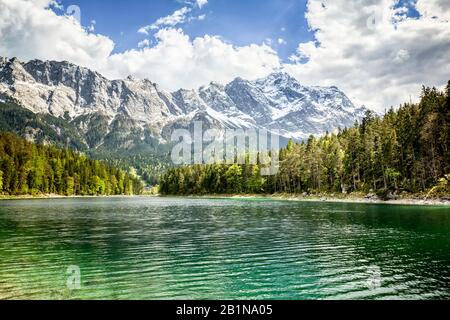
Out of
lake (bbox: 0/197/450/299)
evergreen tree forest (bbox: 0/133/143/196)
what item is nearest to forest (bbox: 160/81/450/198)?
lake (bbox: 0/197/450/299)

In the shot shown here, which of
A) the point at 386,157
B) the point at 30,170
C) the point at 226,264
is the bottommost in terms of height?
the point at 226,264

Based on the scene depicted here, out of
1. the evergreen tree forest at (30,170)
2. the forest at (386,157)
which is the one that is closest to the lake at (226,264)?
the forest at (386,157)

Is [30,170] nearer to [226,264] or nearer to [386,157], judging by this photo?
[386,157]

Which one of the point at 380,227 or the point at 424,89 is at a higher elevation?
the point at 424,89

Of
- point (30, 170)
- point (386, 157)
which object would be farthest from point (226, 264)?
point (30, 170)

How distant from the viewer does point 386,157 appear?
110 m

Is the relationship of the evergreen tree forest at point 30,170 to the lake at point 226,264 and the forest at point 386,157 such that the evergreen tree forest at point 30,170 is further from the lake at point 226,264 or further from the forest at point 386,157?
the lake at point 226,264

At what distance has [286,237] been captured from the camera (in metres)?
39.6

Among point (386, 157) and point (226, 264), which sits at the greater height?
point (386, 157)

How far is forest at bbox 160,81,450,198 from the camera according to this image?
96.5 m
